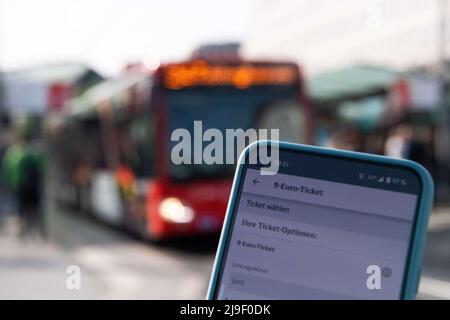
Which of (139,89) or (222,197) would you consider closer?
(222,197)

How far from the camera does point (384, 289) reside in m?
1.79

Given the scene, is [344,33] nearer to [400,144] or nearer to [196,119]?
[400,144]

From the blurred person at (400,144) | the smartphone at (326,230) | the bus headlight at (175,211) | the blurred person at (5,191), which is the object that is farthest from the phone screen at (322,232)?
the blurred person at (5,191)

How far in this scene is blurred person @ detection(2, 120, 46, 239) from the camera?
585 inches

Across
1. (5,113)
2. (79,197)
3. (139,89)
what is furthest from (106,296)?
(5,113)

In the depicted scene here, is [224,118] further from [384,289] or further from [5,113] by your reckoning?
[5,113]

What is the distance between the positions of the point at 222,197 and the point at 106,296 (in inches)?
164

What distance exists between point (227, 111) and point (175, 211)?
1517 mm

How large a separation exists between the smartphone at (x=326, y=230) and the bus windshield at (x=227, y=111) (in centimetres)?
1058

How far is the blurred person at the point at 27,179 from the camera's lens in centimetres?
1486

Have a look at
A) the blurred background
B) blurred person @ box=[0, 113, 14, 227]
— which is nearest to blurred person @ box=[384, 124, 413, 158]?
the blurred background

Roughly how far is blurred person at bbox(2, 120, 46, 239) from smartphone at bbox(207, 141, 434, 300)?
42.7 feet

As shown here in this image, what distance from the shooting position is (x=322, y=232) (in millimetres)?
1788

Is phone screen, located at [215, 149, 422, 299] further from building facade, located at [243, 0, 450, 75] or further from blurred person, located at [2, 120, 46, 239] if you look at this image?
building facade, located at [243, 0, 450, 75]
